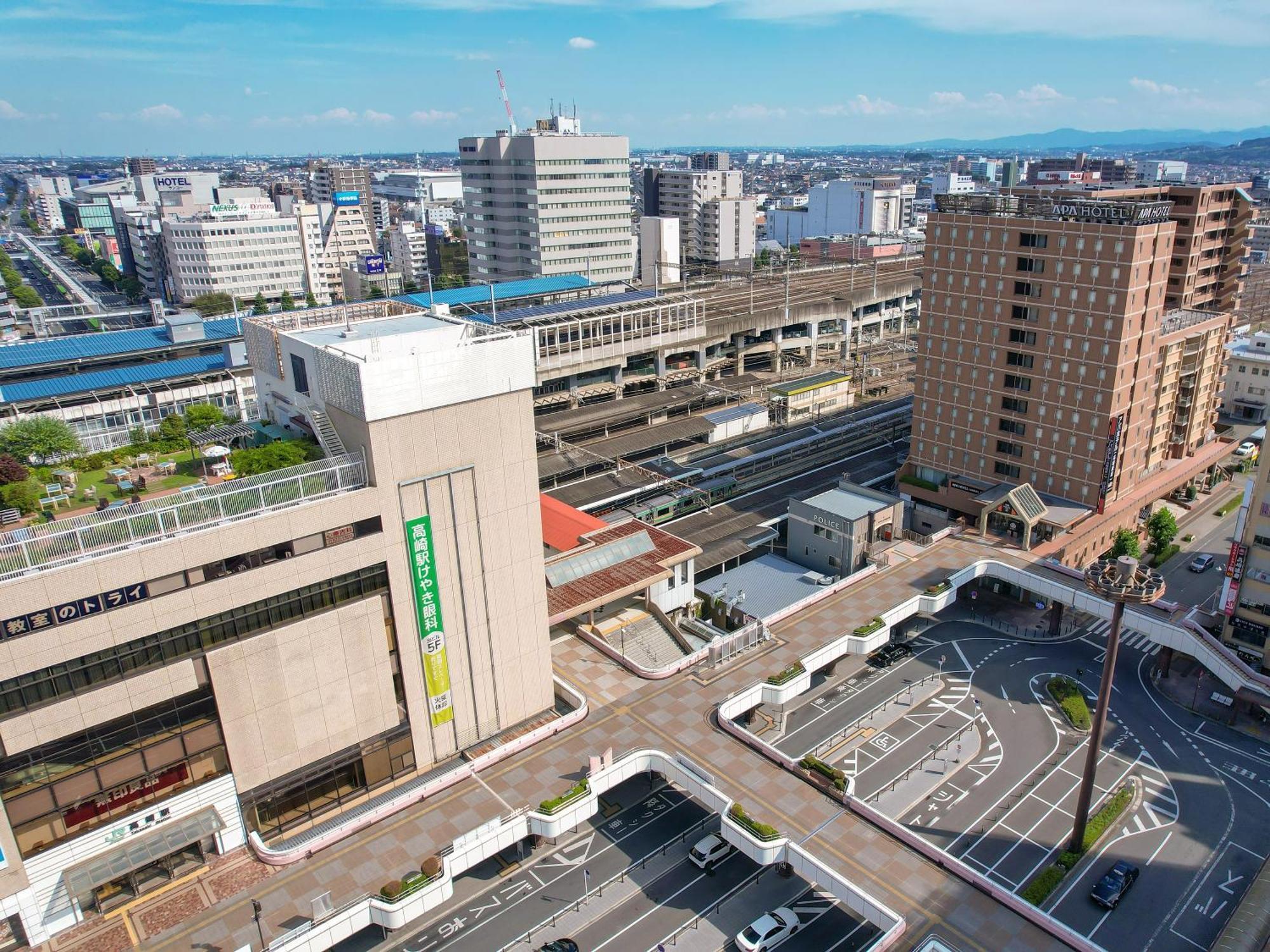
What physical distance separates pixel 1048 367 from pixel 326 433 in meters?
59.1

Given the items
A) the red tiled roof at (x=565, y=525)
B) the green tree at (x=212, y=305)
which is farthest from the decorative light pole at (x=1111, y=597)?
the green tree at (x=212, y=305)

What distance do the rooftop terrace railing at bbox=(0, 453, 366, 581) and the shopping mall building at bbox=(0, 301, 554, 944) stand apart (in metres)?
0.09

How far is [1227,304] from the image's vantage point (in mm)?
101250

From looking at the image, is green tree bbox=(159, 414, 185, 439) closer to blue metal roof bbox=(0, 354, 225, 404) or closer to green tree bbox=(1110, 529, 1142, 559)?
blue metal roof bbox=(0, 354, 225, 404)

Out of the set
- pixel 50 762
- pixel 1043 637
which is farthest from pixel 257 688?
pixel 1043 637

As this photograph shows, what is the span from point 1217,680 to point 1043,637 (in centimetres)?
1114

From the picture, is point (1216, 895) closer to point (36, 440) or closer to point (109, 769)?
point (109, 769)

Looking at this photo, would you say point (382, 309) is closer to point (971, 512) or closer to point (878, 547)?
point (878, 547)

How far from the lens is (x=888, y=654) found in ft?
203

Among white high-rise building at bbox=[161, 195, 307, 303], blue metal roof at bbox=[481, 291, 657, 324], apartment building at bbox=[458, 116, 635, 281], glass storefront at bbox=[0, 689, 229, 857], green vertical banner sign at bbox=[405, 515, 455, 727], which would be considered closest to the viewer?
glass storefront at bbox=[0, 689, 229, 857]

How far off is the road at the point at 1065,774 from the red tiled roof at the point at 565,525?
2032cm

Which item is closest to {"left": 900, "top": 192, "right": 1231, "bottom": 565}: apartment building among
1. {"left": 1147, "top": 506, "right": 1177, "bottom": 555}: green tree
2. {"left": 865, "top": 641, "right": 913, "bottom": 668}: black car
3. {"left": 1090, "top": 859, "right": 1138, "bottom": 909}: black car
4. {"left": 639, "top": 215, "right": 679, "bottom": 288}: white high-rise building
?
{"left": 1147, "top": 506, "right": 1177, "bottom": 555}: green tree

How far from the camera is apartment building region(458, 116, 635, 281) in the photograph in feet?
486

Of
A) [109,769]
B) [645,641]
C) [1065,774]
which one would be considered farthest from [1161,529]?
[109,769]
